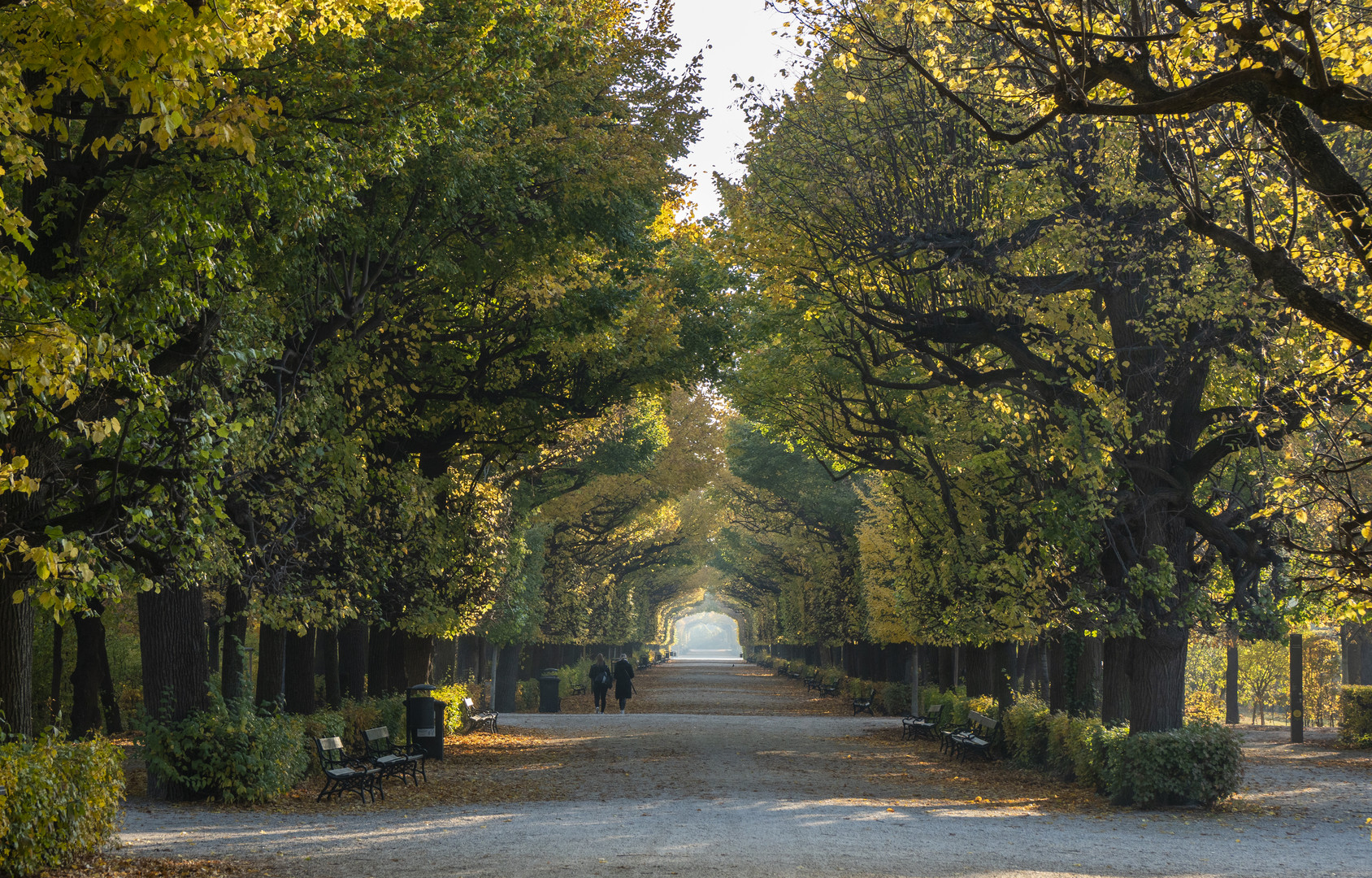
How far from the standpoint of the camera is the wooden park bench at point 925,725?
24.0 metres

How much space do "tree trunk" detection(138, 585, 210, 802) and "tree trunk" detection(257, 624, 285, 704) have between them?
132 inches

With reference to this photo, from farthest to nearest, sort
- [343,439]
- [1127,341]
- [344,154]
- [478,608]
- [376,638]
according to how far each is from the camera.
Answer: [376,638] → [478,608] → [1127,341] → [343,439] → [344,154]

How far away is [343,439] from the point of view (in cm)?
1309

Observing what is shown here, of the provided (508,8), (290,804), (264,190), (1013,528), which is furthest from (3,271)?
(1013,528)

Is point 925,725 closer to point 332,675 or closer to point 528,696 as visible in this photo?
point 332,675

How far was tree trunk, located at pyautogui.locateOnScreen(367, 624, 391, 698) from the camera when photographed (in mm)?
22062

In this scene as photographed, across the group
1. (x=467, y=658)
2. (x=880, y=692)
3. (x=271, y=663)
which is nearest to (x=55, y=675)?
(x=271, y=663)

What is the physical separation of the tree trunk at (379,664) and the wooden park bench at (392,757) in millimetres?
3930

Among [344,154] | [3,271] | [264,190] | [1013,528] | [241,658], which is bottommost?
[241,658]

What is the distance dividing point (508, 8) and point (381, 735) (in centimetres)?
1063

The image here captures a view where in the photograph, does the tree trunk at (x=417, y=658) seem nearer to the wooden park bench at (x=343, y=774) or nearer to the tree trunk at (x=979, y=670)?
the wooden park bench at (x=343, y=774)

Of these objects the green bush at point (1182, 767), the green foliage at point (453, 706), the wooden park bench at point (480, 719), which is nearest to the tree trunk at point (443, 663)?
the wooden park bench at point (480, 719)

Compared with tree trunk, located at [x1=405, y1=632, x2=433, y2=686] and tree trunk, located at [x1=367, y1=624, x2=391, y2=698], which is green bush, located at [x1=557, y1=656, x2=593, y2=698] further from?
tree trunk, located at [x1=367, y1=624, x2=391, y2=698]

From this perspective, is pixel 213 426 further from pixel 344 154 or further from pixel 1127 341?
pixel 1127 341
